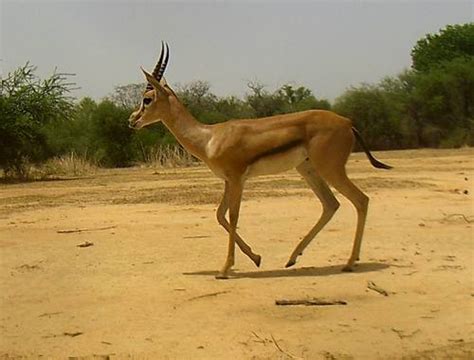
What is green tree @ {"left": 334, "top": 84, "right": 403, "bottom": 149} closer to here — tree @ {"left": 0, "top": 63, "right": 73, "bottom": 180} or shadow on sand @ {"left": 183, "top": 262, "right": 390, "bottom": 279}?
tree @ {"left": 0, "top": 63, "right": 73, "bottom": 180}

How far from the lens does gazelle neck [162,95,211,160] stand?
444 inches

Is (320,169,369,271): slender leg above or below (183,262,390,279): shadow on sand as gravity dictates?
above

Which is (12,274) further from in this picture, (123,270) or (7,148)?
(7,148)

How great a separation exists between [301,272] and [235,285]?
42.3 inches

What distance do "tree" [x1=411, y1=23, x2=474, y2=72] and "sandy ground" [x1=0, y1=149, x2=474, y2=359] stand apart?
203 ft

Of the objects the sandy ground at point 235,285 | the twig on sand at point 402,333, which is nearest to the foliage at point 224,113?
the sandy ground at point 235,285

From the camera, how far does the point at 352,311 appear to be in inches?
314

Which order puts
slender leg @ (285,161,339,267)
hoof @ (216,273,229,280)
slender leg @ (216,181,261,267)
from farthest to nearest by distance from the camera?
slender leg @ (285,161,339,267) → slender leg @ (216,181,261,267) → hoof @ (216,273,229,280)

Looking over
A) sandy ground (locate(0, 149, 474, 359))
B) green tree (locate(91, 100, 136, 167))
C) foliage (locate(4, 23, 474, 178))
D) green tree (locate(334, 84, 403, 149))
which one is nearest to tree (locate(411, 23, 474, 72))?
foliage (locate(4, 23, 474, 178))

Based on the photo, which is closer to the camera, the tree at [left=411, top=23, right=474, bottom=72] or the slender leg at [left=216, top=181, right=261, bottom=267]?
the slender leg at [left=216, top=181, right=261, bottom=267]

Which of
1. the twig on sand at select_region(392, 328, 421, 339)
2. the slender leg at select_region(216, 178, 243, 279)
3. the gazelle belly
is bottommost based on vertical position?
the twig on sand at select_region(392, 328, 421, 339)

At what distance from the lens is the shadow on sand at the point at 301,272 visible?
10.0m

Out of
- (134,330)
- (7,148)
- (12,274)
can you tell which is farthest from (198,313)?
(7,148)

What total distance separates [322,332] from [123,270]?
3860 mm
